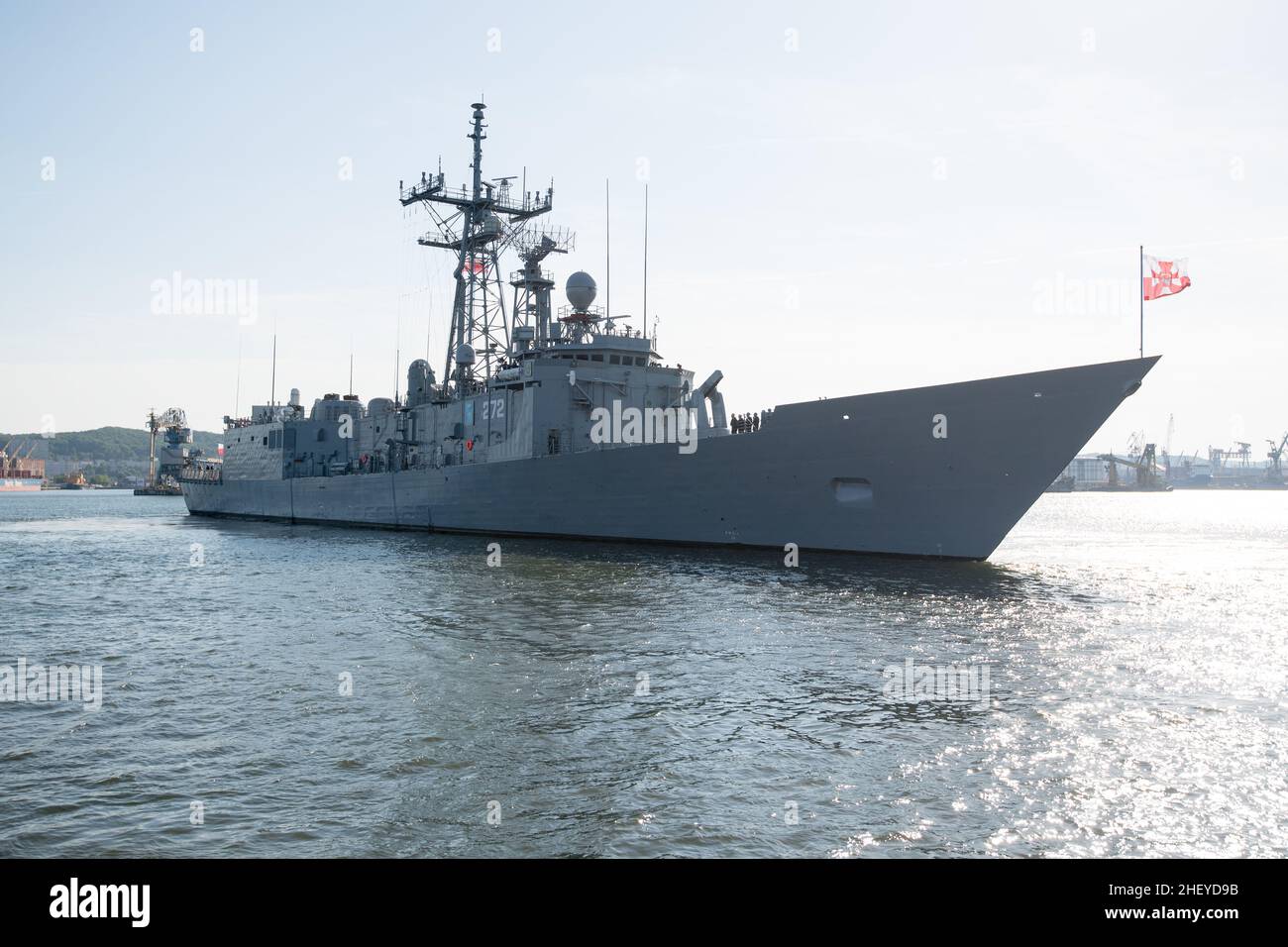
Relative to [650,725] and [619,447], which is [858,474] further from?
[650,725]

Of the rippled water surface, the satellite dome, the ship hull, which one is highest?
the satellite dome

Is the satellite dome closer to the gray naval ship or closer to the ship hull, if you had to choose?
the gray naval ship

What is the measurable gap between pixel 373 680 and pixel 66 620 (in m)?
7.37

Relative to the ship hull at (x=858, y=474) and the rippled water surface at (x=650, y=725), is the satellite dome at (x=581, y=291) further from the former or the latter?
the rippled water surface at (x=650, y=725)

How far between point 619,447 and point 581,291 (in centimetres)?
696

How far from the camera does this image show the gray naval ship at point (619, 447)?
56.2 ft

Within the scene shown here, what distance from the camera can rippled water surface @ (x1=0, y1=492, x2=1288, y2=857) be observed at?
200 inches

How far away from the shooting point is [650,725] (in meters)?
7.15

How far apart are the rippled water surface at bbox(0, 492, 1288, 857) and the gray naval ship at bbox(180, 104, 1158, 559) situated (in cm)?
320

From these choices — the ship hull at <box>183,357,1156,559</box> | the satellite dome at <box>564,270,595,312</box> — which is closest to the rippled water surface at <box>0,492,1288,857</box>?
the ship hull at <box>183,357,1156,559</box>

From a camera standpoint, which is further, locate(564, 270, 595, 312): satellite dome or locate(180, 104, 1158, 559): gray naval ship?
locate(564, 270, 595, 312): satellite dome
